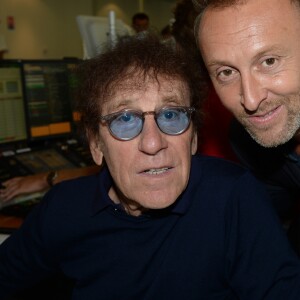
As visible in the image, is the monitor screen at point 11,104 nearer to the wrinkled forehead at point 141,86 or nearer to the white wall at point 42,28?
the wrinkled forehead at point 141,86

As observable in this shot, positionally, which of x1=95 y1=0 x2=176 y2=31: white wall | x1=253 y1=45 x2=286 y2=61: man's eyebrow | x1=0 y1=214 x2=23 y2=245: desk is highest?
x1=95 y1=0 x2=176 y2=31: white wall

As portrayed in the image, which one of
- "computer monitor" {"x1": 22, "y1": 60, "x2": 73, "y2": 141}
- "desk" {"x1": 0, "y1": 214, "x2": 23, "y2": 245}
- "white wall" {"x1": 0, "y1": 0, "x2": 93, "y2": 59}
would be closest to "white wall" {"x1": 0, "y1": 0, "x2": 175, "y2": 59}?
"white wall" {"x1": 0, "y1": 0, "x2": 93, "y2": 59}

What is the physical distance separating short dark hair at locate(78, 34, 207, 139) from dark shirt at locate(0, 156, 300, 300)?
0.24 metres

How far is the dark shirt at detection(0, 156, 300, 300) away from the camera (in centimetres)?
114

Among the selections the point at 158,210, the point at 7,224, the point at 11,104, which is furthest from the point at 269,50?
the point at 11,104

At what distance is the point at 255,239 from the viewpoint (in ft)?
3.78

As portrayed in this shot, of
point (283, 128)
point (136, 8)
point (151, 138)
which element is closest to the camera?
point (151, 138)

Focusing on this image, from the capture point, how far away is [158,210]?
128 centimetres

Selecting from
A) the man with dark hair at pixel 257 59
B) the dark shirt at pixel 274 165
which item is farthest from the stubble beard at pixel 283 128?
the dark shirt at pixel 274 165

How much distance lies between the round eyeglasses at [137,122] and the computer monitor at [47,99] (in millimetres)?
1463

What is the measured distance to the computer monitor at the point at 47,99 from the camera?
2496mm

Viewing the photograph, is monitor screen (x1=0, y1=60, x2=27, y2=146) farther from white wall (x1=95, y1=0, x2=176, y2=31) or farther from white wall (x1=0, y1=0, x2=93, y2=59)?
white wall (x1=95, y1=0, x2=176, y2=31)

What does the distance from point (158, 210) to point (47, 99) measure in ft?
5.13

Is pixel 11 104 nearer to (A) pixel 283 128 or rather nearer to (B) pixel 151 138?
(B) pixel 151 138
